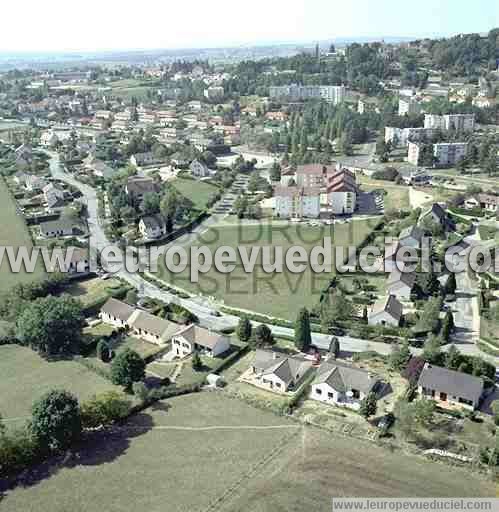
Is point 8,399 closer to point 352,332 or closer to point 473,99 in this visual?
point 352,332

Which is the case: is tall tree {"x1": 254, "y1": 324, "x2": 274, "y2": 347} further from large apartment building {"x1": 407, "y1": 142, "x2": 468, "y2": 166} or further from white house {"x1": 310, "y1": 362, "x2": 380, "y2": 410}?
large apartment building {"x1": 407, "y1": 142, "x2": 468, "y2": 166}

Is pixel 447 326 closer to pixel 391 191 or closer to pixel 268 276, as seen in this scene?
pixel 268 276

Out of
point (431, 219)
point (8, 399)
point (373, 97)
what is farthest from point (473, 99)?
point (8, 399)

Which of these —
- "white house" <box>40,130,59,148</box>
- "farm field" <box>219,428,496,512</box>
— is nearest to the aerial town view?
"farm field" <box>219,428,496,512</box>

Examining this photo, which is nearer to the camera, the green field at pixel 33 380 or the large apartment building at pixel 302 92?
the green field at pixel 33 380

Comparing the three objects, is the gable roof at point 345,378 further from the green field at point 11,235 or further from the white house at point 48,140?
the white house at point 48,140

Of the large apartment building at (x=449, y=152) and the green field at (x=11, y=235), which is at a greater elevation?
the large apartment building at (x=449, y=152)

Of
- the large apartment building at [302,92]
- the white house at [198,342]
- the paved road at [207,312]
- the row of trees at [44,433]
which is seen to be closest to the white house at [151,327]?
the white house at [198,342]
